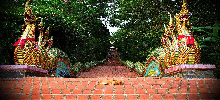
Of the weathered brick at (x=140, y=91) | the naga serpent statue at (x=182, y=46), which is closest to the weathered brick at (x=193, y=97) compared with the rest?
the weathered brick at (x=140, y=91)

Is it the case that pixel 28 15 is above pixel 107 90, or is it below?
above

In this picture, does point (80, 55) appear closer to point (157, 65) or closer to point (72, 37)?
point (72, 37)

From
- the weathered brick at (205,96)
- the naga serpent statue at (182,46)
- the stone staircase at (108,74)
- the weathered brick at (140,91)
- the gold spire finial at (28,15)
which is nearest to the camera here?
the weathered brick at (205,96)

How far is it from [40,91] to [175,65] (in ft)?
11.3

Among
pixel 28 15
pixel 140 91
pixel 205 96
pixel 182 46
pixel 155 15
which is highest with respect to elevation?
pixel 155 15

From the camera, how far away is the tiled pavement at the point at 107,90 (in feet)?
10.7

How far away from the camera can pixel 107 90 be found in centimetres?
342

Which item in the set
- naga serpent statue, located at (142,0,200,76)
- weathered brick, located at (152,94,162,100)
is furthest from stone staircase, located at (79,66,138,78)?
weathered brick, located at (152,94,162,100)

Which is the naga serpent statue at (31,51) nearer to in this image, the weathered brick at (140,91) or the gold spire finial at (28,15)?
the gold spire finial at (28,15)

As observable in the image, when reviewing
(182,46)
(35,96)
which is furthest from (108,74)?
(35,96)

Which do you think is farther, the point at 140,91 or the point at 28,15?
the point at 28,15

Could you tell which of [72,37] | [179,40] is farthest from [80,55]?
[179,40]

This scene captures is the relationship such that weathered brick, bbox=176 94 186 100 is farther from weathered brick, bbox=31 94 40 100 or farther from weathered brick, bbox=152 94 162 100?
weathered brick, bbox=31 94 40 100

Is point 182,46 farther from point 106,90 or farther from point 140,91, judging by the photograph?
point 106,90
